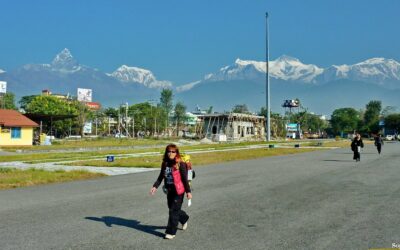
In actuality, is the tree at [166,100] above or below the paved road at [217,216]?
above

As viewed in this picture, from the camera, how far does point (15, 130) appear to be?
52.5m

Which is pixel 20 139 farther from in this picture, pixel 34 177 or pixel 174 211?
pixel 174 211

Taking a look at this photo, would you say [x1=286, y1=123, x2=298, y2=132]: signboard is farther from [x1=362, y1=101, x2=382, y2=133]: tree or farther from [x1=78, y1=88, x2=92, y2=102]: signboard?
[x1=78, y1=88, x2=92, y2=102]: signboard

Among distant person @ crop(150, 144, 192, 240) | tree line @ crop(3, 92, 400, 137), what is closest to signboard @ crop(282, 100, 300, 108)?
tree line @ crop(3, 92, 400, 137)

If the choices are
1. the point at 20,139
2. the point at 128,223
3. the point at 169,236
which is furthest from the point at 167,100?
the point at 169,236

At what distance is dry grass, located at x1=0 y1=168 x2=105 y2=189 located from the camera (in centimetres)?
1671

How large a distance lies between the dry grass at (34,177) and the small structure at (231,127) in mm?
68749

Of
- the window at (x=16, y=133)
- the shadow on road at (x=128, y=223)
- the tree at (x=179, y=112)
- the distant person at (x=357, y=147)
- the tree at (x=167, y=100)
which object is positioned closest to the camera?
the shadow on road at (x=128, y=223)

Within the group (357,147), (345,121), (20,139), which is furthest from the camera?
(345,121)

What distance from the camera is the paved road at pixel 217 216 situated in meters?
7.56

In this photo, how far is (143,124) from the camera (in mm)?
115625

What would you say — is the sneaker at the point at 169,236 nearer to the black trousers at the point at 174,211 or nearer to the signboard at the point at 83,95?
the black trousers at the point at 174,211

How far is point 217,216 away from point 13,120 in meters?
48.6

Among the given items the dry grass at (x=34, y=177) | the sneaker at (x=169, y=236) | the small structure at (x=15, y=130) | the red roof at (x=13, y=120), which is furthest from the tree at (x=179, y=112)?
the sneaker at (x=169, y=236)
